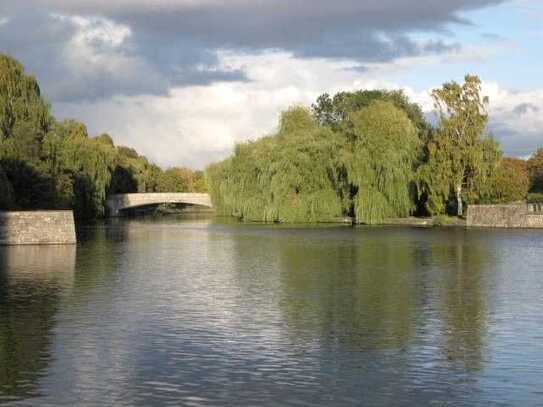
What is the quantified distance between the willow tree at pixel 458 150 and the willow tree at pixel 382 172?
152 centimetres

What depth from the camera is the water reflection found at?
1453 centimetres

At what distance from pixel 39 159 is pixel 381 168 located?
2505cm

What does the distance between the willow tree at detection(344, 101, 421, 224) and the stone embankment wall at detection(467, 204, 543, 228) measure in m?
4.68

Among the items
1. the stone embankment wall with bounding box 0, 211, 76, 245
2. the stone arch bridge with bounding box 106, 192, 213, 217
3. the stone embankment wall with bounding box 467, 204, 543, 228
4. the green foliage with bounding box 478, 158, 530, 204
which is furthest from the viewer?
the stone arch bridge with bounding box 106, 192, 213, 217

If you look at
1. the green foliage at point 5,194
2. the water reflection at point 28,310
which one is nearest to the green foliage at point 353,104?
the green foliage at point 5,194

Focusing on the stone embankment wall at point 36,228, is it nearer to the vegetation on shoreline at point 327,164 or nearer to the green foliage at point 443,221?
the vegetation on shoreline at point 327,164

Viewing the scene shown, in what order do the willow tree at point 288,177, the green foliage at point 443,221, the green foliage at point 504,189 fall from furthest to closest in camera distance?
1. the green foliage at point 504,189
2. the willow tree at point 288,177
3. the green foliage at point 443,221

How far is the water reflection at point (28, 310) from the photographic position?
1453 centimetres

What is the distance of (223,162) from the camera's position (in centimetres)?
7894

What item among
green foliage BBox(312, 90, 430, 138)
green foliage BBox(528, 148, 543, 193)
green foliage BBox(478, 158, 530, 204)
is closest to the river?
green foliage BBox(478, 158, 530, 204)

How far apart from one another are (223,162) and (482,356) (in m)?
63.8

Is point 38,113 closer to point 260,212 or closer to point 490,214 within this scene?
point 260,212

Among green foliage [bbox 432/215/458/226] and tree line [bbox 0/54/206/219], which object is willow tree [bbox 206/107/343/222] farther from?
tree line [bbox 0/54/206/219]

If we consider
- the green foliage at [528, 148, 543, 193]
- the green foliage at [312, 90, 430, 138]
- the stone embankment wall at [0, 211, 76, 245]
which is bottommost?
the stone embankment wall at [0, 211, 76, 245]
